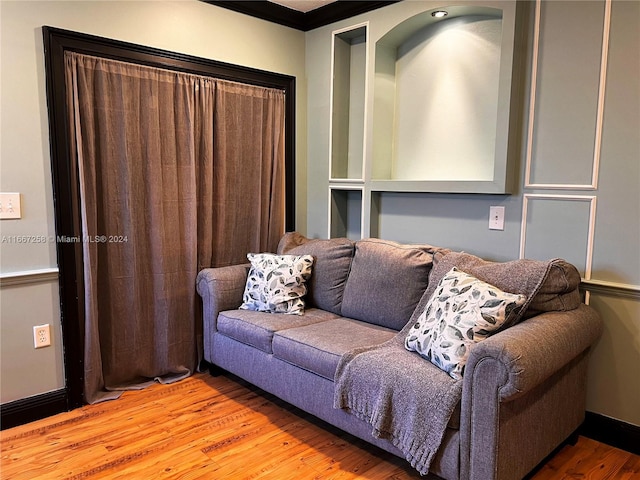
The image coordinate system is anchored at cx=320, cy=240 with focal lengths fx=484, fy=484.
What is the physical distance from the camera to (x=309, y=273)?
3168 millimetres

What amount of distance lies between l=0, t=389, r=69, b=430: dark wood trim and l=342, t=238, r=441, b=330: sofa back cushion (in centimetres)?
171

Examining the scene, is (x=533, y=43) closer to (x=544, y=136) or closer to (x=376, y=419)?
(x=544, y=136)

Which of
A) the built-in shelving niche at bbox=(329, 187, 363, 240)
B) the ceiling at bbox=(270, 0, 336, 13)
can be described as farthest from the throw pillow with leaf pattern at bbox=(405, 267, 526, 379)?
the ceiling at bbox=(270, 0, 336, 13)

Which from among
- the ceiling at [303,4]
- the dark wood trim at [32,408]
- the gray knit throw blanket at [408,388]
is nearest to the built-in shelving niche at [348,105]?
the ceiling at [303,4]

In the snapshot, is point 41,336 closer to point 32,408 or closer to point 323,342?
point 32,408

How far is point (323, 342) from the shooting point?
249 cm

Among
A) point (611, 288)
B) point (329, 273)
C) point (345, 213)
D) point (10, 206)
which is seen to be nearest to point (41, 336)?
point (10, 206)

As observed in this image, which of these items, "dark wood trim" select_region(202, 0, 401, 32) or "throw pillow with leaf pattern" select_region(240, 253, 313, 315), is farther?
"dark wood trim" select_region(202, 0, 401, 32)

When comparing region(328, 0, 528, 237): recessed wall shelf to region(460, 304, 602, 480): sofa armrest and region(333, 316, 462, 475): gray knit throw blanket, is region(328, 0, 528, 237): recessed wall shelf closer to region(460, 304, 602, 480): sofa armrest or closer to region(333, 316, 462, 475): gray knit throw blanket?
region(460, 304, 602, 480): sofa armrest

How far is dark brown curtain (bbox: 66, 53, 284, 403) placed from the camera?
2783 millimetres

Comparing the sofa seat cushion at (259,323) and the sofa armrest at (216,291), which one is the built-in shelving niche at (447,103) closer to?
the sofa seat cushion at (259,323)

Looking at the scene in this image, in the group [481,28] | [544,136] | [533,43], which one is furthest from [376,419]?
[481,28]

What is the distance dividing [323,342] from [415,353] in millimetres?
488

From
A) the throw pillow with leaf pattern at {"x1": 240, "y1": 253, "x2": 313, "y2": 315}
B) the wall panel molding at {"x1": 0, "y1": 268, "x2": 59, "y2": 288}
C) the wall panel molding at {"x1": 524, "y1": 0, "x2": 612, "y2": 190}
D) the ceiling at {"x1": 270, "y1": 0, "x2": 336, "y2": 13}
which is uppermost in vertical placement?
the ceiling at {"x1": 270, "y1": 0, "x2": 336, "y2": 13}
